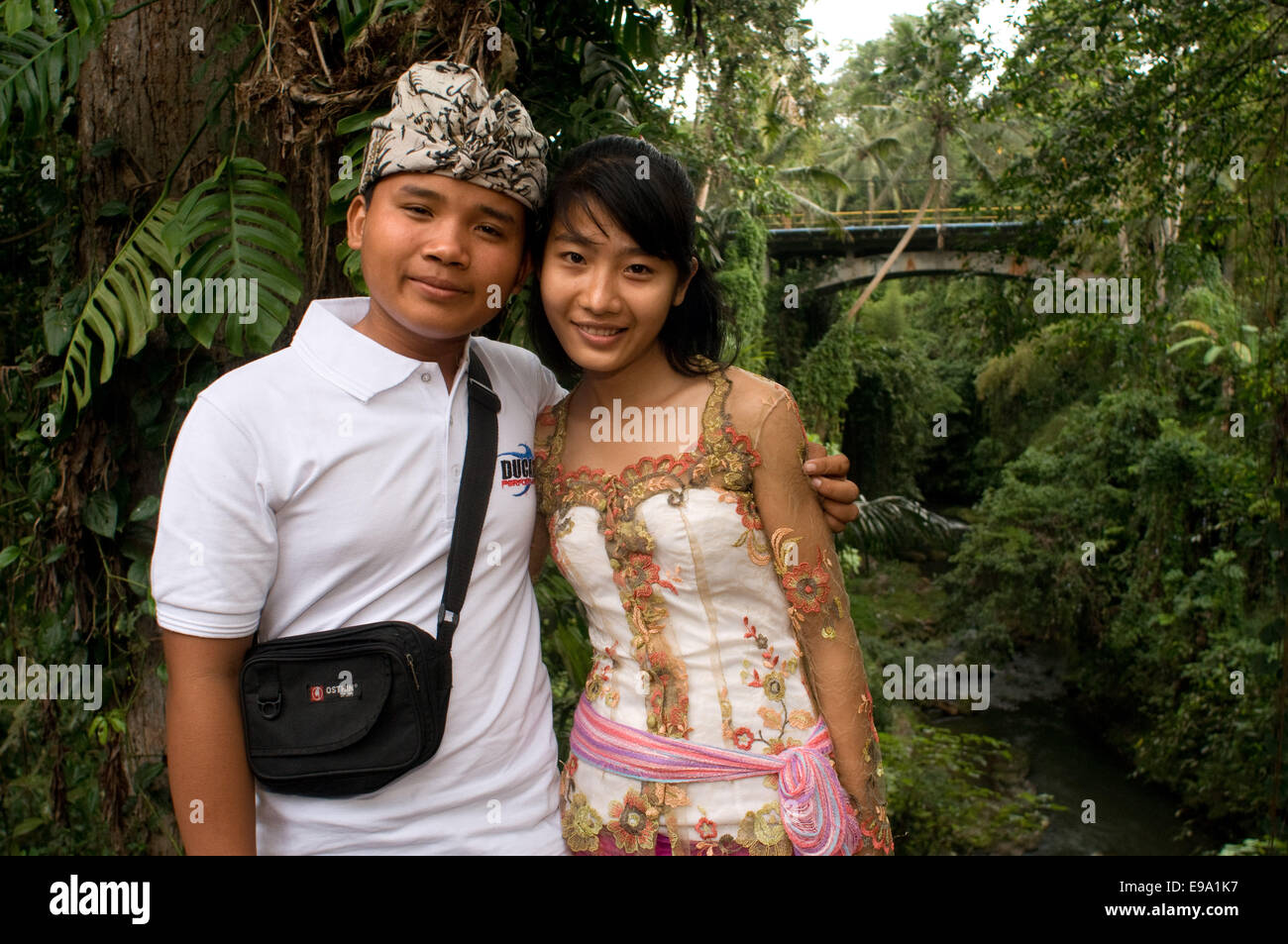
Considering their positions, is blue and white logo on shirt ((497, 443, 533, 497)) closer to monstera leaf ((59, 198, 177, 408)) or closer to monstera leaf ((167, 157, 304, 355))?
monstera leaf ((167, 157, 304, 355))

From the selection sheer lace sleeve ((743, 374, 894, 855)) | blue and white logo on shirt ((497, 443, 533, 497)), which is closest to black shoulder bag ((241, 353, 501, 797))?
blue and white logo on shirt ((497, 443, 533, 497))

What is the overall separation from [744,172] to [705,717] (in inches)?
399

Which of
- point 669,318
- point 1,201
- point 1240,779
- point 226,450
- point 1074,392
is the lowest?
point 1240,779

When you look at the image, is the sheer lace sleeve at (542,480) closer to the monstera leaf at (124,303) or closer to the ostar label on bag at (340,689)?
the ostar label on bag at (340,689)

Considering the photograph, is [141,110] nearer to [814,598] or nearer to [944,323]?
[814,598]

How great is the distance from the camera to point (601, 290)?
1.59 meters

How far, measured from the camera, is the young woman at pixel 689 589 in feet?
5.26

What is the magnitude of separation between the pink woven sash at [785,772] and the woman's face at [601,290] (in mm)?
631

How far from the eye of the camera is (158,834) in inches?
92.6

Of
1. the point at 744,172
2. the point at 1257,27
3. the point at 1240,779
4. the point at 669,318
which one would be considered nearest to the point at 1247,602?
the point at 1240,779

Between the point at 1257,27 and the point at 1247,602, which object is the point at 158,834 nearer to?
the point at 1257,27

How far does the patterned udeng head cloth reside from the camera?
4.87 feet

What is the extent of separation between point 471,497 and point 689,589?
0.39 metres

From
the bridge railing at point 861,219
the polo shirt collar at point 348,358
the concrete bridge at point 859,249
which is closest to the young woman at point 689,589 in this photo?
the polo shirt collar at point 348,358
